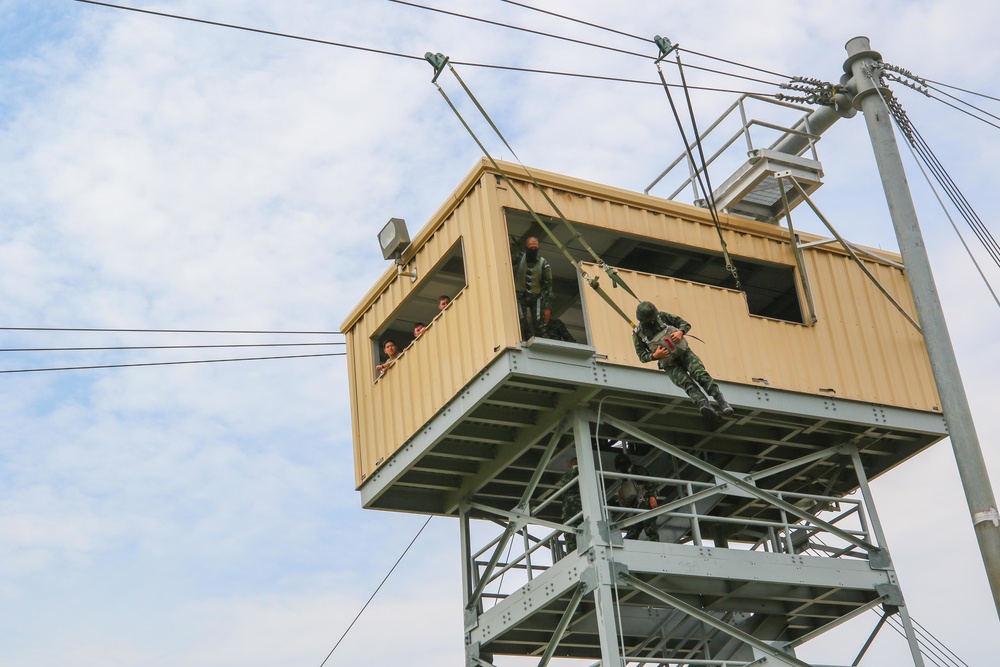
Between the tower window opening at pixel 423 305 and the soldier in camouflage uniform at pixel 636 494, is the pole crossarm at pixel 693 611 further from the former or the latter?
the tower window opening at pixel 423 305

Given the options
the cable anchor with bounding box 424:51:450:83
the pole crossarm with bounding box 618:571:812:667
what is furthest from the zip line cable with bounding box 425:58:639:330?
the pole crossarm with bounding box 618:571:812:667

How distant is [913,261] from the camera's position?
1678 centimetres

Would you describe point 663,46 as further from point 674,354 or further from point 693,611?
point 693,611

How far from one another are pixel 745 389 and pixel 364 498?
6.63m

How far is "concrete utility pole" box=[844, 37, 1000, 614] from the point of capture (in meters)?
15.2

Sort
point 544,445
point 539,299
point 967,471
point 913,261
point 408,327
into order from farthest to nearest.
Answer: point 408,327, point 544,445, point 539,299, point 913,261, point 967,471

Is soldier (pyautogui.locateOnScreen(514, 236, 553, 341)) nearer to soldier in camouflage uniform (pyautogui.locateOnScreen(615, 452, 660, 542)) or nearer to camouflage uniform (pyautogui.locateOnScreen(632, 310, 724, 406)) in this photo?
camouflage uniform (pyautogui.locateOnScreen(632, 310, 724, 406))

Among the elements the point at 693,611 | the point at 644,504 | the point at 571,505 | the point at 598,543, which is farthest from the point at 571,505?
the point at 693,611

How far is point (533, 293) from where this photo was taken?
19.4 meters

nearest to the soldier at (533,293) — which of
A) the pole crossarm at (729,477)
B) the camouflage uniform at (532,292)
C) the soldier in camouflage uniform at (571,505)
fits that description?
the camouflage uniform at (532,292)

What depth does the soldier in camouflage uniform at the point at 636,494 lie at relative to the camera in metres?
20.3

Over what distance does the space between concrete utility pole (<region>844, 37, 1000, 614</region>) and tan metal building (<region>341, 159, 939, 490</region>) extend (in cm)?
395

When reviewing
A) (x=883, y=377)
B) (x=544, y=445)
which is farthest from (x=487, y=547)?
(x=883, y=377)

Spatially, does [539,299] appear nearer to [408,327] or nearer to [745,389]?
[745,389]
